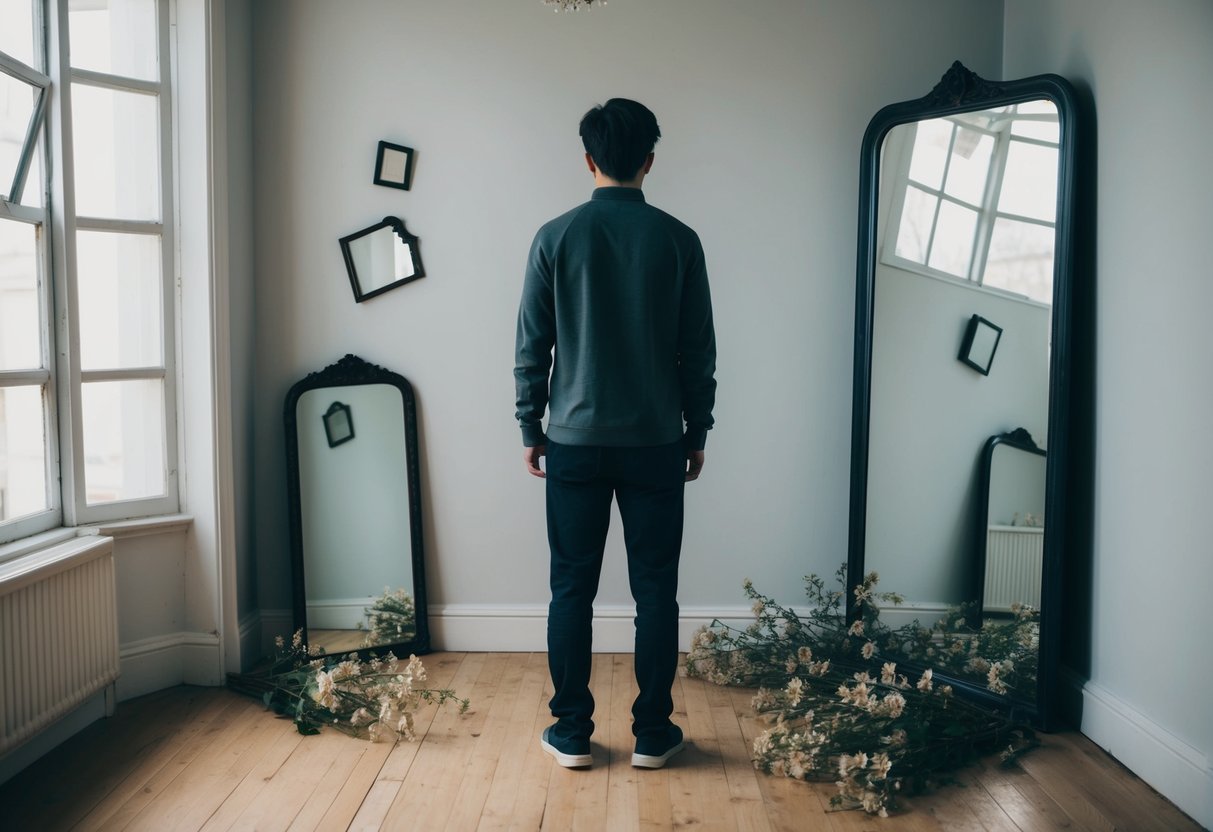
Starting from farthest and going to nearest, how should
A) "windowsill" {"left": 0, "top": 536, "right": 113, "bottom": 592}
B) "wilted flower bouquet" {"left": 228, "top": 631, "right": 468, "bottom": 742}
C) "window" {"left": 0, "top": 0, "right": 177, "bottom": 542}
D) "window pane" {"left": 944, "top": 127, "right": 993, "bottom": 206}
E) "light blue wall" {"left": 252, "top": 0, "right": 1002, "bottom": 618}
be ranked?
"light blue wall" {"left": 252, "top": 0, "right": 1002, "bottom": 618} → "window pane" {"left": 944, "top": 127, "right": 993, "bottom": 206} → "wilted flower bouquet" {"left": 228, "top": 631, "right": 468, "bottom": 742} → "window" {"left": 0, "top": 0, "right": 177, "bottom": 542} → "windowsill" {"left": 0, "top": 536, "right": 113, "bottom": 592}

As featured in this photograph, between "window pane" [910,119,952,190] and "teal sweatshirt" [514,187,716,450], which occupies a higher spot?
"window pane" [910,119,952,190]

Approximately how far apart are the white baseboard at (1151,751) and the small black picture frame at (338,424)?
2470 millimetres

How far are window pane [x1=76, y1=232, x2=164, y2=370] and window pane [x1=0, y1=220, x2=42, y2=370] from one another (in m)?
0.16

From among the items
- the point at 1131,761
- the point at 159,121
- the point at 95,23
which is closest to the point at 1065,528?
the point at 1131,761

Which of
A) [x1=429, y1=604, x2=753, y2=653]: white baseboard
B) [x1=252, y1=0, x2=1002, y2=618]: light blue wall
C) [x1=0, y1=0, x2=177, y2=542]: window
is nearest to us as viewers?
[x1=0, y1=0, x2=177, y2=542]: window

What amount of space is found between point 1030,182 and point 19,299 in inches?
112

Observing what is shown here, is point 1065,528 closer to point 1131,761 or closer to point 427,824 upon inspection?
point 1131,761

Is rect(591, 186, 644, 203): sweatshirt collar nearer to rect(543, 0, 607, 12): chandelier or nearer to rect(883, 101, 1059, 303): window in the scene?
rect(543, 0, 607, 12): chandelier

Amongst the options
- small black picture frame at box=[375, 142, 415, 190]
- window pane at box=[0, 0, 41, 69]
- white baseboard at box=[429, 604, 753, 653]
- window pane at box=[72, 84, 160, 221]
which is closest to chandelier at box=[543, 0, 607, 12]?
small black picture frame at box=[375, 142, 415, 190]

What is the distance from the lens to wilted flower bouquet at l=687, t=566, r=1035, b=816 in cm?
233

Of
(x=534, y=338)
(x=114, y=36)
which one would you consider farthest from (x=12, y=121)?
(x=534, y=338)

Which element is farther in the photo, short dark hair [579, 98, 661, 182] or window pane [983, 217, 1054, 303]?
window pane [983, 217, 1054, 303]

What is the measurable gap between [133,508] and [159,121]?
3.95 ft

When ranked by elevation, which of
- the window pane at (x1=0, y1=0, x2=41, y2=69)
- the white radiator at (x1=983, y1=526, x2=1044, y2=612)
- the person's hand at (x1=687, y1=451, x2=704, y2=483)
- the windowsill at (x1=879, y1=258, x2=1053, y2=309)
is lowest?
the white radiator at (x1=983, y1=526, x2=1044, y2=612)
